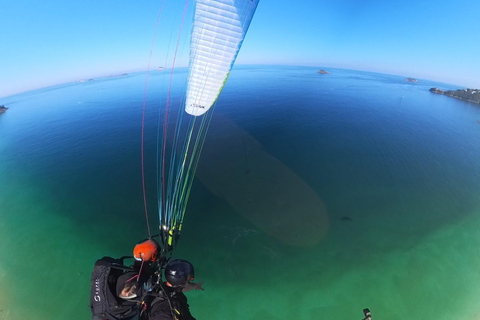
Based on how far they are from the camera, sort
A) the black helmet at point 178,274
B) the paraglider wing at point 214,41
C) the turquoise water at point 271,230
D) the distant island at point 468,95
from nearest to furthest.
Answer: the black helmet at point 178,274, the paraglider wing at point 214,41, the turquoise water at point 271,230, the distant island at point 468,95

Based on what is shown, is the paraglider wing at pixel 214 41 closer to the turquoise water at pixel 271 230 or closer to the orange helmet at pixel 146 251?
the orange helmet at pixel 146 251

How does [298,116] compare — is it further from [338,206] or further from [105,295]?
[105,295]

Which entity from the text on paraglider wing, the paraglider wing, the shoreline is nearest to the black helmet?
the text on paraglider wing

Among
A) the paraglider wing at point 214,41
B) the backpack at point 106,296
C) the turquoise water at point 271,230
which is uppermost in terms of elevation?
the paraglider wing at point 214,41

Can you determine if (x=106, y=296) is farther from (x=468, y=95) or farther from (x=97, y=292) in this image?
(x=468, y=95)

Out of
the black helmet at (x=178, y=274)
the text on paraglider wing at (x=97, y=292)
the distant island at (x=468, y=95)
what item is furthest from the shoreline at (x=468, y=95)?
the text on paraglider wing at (x=97, y=292)

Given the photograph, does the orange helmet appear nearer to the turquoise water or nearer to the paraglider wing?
the paraglider wing

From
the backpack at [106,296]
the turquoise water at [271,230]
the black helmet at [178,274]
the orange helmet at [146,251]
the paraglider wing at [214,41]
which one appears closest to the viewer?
the backpack at [106,296]
